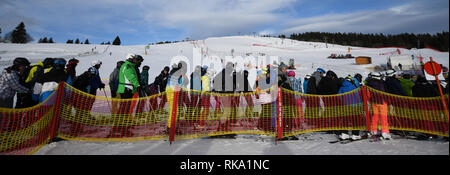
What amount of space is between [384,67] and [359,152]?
21571 mm

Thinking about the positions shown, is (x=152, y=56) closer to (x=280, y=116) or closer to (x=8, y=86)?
(x=8, y=86)

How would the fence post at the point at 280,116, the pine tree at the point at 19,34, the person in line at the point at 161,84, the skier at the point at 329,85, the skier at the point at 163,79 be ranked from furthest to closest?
the pine tree at the point at 19,34 < the skier at the point at 163,79 < the skier at the point at 329,85 < the person in line at the point at 161,84 < the fence post at the point at 280,116

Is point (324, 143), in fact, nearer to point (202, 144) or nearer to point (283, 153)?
point (283, 153)

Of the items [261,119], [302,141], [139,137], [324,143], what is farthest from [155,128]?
[324,143]

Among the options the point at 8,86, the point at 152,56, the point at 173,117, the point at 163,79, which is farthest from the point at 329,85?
the point at 152,56

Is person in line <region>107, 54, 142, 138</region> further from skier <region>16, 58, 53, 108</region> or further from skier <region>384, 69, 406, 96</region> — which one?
skier <region>384, 69, 406, 96</region>

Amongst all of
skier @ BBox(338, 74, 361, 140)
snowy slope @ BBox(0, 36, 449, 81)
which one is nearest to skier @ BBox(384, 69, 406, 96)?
skier @ BBox(338, 74, 361, 140)

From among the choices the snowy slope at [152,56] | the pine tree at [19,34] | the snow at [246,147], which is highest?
the pine tree at [19,34]

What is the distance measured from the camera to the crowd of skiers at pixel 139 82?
A: 3936 mm

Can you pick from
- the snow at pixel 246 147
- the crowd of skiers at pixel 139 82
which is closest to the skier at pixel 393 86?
the crowd of skiers at pixel 139 82

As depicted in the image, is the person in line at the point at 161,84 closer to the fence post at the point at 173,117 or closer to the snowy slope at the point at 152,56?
the fence post at the point at 173,117

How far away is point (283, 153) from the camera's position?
347 centimetres

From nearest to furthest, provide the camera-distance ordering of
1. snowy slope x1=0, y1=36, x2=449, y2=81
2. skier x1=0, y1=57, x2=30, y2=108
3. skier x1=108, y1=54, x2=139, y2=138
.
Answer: skier x1=0, y1=57, x2=30, y2=108, skier x1=108, y1=54, x2=139, y2=138, snowy slope x1=0, y1=36, x2=449, y2=81

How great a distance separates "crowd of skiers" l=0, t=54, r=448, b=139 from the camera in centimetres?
394
